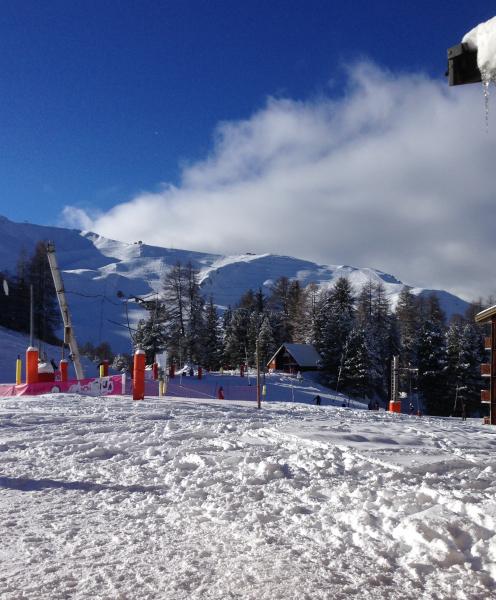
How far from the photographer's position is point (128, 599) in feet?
13.4

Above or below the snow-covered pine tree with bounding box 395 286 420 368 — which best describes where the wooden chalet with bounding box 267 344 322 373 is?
below

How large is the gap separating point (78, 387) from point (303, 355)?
38143 millimetres

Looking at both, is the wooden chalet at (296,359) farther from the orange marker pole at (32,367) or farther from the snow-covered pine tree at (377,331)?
the orange marker pole at (32,367)

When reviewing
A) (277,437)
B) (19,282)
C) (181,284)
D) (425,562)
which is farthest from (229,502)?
(19,282)

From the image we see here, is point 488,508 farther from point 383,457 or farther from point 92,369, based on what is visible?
point 92,369

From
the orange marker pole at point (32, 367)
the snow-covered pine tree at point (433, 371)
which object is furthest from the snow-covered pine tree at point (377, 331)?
the orange marker pole at point (32, 367)

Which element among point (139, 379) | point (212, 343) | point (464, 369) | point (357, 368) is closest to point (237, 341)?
point (212, 343)

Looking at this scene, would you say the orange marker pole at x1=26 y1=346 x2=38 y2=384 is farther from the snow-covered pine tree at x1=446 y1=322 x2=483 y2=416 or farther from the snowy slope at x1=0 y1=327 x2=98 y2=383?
the snow-covered pine tree at x1=446 y1=322 x2=483 y2=416

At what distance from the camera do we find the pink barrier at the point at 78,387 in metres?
24.7

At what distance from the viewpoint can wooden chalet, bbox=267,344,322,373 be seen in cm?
5969

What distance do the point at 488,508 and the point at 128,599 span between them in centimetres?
374

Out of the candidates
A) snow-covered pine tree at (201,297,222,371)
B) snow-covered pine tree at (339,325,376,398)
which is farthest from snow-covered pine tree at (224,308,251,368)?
snow-covered pine tree at (339,325,376,398)

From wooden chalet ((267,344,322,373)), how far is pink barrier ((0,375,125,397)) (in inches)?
1393

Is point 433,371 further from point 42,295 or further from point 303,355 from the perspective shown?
point 42,295
